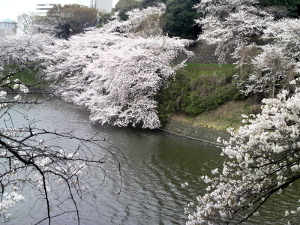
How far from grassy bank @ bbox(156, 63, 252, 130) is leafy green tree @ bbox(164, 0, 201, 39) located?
515 centimetres

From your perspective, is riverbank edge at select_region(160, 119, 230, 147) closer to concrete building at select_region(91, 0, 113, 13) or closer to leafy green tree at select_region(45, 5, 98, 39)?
leafy green tree at select_region(45, 5, 98, 39)

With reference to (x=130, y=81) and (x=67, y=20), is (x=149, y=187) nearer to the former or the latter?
(x=130, y=81)

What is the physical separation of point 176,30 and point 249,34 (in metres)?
5.25

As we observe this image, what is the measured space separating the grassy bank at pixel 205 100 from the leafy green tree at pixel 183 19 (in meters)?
5.15

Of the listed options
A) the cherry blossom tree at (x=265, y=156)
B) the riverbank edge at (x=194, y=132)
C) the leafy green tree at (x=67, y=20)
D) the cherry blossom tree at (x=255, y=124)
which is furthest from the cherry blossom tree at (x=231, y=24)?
the leafy green tree at (x=67, y=20)

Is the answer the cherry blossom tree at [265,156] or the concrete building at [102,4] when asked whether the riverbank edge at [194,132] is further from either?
the concrete building at [102,4]

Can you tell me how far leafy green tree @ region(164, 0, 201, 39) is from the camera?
73.8 feet

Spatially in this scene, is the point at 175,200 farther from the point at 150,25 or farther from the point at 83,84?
the point at 150,25

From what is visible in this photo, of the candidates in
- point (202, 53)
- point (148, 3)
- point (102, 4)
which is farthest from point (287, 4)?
point (102, 4)

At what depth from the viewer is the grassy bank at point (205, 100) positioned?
1559cm

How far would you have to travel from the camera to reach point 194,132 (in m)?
15.2

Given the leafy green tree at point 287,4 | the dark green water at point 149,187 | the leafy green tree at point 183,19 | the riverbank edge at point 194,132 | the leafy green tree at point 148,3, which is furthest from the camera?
the leafy green tree at point 148,3

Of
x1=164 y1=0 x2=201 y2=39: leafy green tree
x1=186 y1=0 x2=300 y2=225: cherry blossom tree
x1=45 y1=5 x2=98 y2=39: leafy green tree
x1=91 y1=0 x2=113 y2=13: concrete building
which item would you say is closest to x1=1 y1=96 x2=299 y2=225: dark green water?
x1=186 y1=0 x2=300 y2=225: cherry blossom tree

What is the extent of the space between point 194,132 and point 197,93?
265 cm
